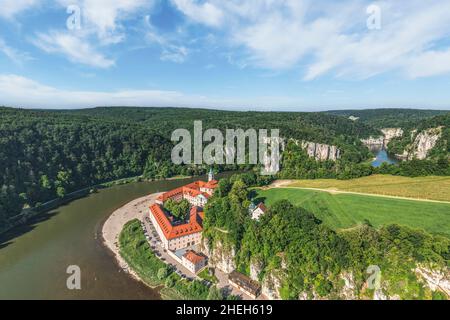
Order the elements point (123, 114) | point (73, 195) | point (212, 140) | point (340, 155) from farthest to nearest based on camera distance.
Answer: point (123, 114) → point (212, 140) → point (340, 155) → point (73, 195)

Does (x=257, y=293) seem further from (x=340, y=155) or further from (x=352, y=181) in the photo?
(x=340, y=155)

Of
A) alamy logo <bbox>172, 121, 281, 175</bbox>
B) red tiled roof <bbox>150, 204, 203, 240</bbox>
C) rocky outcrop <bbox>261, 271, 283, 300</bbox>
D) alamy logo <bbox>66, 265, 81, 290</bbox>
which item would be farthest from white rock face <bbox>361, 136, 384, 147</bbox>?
alamy logo <bbox>66, 265, 81, 290</bbox>

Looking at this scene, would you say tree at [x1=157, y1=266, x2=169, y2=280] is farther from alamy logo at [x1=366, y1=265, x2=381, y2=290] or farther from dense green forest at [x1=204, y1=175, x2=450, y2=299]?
alamy logo at [x1=366, y1=265, x2=381, y2=290]

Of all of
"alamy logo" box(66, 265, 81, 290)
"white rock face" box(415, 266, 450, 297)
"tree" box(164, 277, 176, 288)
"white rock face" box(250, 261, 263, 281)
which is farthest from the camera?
"alamy logo" box(66, 265, 81, 290)

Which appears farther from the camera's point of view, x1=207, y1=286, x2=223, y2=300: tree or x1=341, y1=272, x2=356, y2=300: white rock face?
x1=207, y1=286, x2=223, y2=300: tree

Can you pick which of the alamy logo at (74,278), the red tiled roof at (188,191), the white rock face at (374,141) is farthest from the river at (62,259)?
the white rock face at (374,141)

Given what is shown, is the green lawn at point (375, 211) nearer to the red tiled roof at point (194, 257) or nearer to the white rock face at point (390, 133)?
the red tiled roof at point (194, 257)

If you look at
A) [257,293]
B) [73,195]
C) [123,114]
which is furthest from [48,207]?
[123,114]
